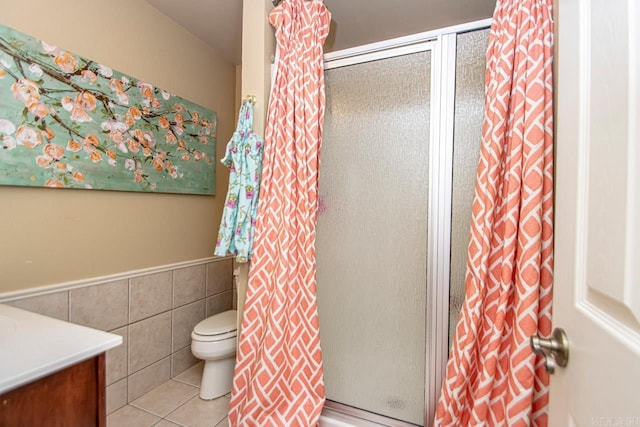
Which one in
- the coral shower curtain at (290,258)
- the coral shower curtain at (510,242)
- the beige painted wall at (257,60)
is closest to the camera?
the coral shower curtain at (510,242)

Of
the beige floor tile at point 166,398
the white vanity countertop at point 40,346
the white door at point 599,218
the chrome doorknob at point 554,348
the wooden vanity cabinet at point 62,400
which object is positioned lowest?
the beige floor tile at point 166,398

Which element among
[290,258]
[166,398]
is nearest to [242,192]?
[290,258]

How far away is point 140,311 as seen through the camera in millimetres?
1854

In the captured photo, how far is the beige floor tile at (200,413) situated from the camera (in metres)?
1.63

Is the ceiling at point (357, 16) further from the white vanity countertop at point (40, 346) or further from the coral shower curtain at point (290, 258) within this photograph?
the white vanity countertop at point (40, 346)

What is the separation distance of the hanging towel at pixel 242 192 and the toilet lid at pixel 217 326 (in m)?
0.64

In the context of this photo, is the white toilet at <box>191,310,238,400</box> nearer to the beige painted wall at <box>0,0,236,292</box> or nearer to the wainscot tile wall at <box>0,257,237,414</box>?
the wainscot tile wall at <box>0,257,237,414</box>

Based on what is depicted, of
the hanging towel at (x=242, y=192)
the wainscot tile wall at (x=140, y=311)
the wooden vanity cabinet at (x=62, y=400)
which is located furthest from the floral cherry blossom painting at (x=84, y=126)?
the wooden vanity cabinet at (x=62, y=400)

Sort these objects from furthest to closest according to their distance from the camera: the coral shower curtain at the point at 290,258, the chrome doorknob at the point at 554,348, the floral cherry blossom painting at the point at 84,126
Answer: the coral shower curtain at the point at 290,258, the floral cherry blossom painting at the point at 84,126, the chrome doorknob at the point at 554,348

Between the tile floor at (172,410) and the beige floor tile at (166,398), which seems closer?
the tile floor at (172,410)

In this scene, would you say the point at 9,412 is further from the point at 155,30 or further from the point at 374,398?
the point at 155,30

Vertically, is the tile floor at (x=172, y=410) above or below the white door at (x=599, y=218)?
below

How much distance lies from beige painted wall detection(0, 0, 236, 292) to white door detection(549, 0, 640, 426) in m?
2.02

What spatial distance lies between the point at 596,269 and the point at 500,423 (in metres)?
0.91
